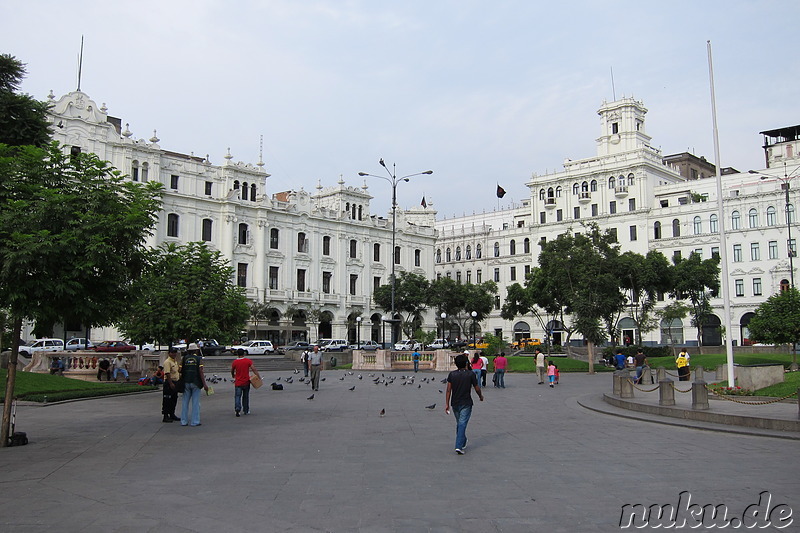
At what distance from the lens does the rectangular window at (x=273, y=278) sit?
67463 mm

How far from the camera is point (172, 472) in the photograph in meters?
9.84

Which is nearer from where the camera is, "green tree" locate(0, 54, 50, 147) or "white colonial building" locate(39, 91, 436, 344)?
"green tree" locate(0, 54, 50, 147)

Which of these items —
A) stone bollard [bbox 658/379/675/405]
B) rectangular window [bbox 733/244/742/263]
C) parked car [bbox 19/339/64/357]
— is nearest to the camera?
stone bollard [bbox 658/379/675/405]

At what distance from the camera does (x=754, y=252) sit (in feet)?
213

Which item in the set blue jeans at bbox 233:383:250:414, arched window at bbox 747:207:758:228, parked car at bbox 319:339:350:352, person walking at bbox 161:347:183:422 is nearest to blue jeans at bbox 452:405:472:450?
person walking at bbox 161:347:183:422

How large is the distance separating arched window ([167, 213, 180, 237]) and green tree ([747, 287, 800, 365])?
153 ft

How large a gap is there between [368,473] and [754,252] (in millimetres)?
65459

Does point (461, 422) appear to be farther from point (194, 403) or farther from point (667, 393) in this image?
point (667, 393)

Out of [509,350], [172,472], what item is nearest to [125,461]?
[172,472]

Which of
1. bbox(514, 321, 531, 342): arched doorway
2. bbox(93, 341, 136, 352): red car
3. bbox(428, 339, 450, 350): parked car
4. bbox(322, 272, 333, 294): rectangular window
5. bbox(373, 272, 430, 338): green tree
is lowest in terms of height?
bbox(428, 339, 450, 350): parked car

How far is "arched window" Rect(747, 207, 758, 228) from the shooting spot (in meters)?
65.2

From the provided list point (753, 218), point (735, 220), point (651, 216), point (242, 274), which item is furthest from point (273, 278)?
point (753, 218)

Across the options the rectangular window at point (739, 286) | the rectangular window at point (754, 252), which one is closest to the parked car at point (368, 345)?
the rectangular window at point (739, 286)

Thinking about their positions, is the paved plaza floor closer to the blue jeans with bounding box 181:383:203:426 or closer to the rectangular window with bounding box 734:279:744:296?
the blue jeans with bounding box 181:383:203:426
